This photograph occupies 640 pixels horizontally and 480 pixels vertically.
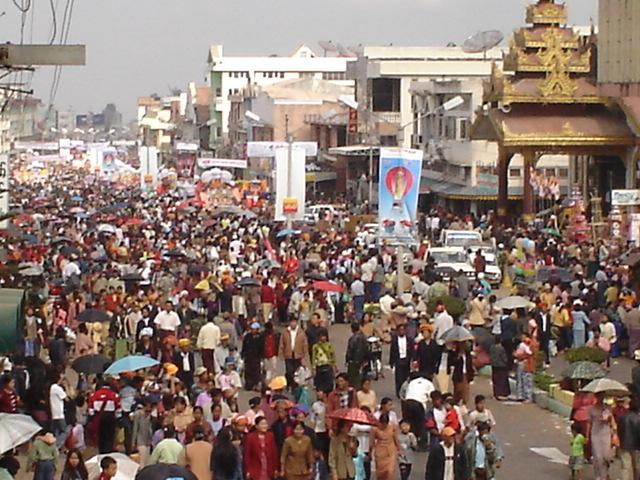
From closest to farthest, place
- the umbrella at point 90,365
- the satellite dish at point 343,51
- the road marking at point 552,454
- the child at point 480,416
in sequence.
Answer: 1. the child at point 480,416
2. the road marking at point 552,454
3. the umbrella at point 90,365
4. the satellite dish at point 343,51

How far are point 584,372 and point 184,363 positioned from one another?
442 centimetres

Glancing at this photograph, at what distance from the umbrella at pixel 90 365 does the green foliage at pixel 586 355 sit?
5028 mm

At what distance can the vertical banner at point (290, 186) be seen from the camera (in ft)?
136

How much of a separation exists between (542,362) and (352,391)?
6.52 meters

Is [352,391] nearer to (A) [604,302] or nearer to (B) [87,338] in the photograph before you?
(B) [87,338]

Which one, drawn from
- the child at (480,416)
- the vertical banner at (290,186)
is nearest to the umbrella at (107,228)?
the vertical banner at (290,186)

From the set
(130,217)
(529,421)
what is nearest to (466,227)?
(130,217)

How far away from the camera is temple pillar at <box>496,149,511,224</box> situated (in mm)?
50688

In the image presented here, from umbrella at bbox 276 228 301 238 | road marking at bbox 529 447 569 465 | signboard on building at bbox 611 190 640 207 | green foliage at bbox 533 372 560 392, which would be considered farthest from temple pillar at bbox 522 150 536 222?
road marking at bbox 529 447 569 465

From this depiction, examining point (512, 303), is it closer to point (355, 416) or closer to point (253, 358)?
point (253, 358)

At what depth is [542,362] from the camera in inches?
901

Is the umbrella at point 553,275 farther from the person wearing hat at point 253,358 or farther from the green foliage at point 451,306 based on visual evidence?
the person wearing hat at point 253,358

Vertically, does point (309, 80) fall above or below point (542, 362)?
above

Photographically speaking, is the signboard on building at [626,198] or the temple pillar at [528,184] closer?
the signboard on building at [626,198]
